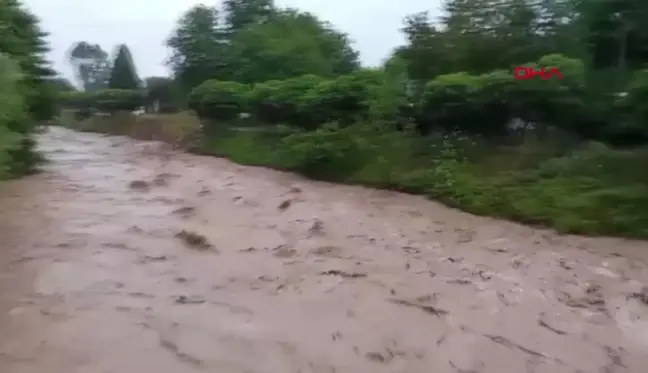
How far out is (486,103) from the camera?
38.8 ft

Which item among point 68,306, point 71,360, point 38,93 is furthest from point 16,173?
point 71,360

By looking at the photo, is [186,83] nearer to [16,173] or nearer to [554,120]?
[16,173]

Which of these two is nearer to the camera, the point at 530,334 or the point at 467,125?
the point at 530,334

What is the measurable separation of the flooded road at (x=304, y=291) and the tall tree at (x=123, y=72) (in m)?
20.3

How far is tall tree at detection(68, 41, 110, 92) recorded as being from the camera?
109ft

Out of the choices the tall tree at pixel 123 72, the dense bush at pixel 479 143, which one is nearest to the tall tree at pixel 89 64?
the tall tree at pixel 123 72

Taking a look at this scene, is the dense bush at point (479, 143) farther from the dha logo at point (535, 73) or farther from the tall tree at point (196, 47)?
the tall tree at point (196, 47)

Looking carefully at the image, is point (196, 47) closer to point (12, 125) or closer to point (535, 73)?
point (12, 125)

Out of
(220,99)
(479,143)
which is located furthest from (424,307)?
(220,99)

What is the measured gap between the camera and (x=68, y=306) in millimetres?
5801

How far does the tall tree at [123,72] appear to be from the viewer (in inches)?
1204

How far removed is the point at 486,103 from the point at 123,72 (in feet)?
74.1

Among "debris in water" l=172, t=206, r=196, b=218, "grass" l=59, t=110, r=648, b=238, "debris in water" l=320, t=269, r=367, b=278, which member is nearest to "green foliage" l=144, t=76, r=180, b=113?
"grass" l=59, t=110, r=648, b=238

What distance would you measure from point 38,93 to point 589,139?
34.4 ft
